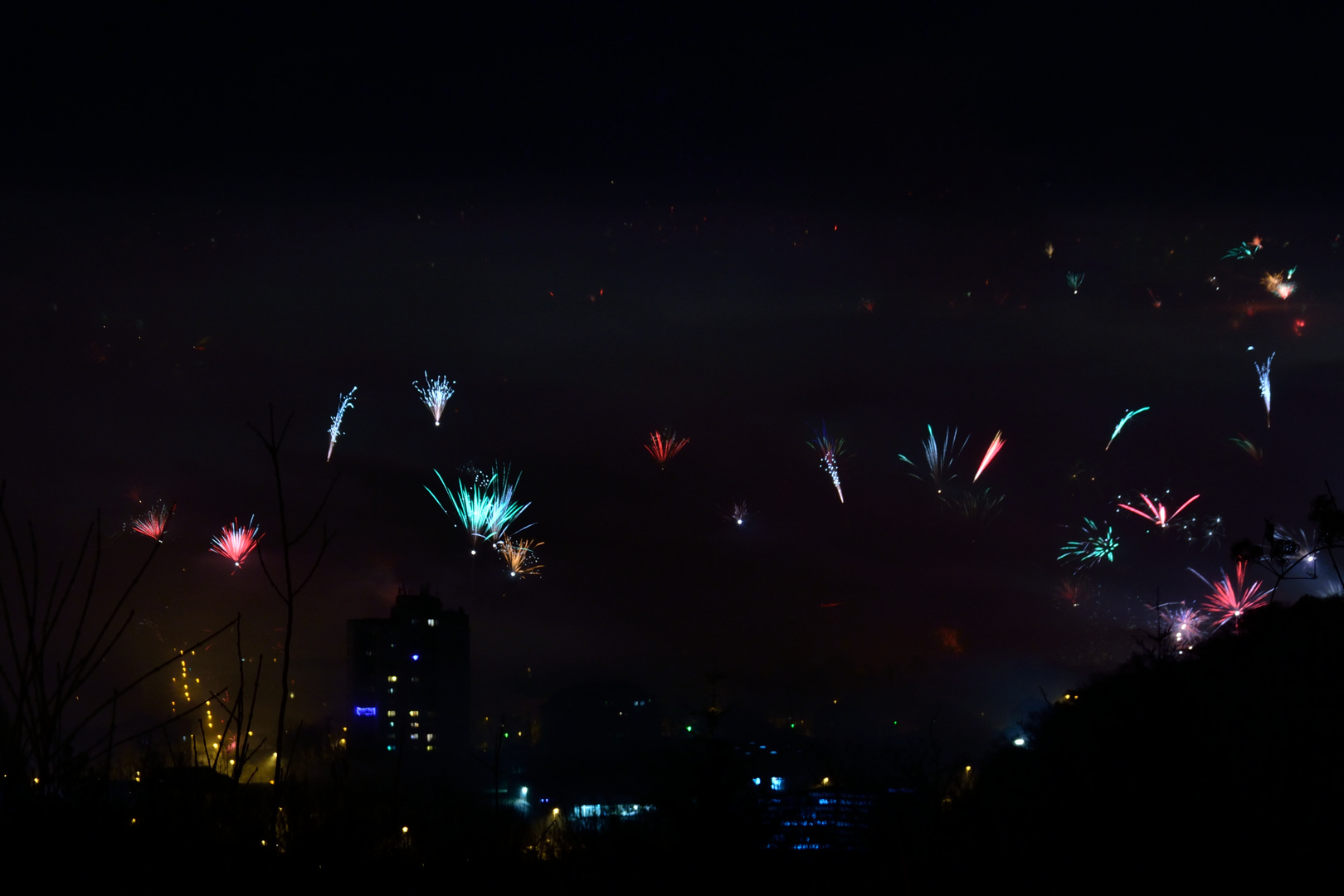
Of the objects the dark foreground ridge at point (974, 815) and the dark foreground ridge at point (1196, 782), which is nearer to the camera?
the dark foreground ridge at point (974, 815)

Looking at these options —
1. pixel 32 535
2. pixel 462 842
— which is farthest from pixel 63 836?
pixel 462 842

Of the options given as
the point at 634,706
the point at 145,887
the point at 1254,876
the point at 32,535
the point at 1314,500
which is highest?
the point at 634,706

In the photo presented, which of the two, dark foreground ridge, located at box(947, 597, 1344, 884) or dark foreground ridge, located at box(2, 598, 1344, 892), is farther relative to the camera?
dark foreground ridge, located at box(947, 597, 1344, 884)

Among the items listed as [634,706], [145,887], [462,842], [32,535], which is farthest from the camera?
[634,706]

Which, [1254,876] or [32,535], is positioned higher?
[32,535]

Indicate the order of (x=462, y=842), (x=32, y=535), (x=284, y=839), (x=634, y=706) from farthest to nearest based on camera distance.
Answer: (x=634, y=706) → (x=462, y=842) → (x=284, y=839) → (x=32, y=535)

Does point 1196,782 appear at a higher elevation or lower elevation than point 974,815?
higher

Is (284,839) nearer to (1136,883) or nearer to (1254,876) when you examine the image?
(1136,883)

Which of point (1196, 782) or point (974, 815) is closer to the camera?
point (1196, 782)

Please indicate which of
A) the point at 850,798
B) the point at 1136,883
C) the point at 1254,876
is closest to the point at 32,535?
the point at 1136,883

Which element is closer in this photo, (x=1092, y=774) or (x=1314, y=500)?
(x=1092, y=774)
